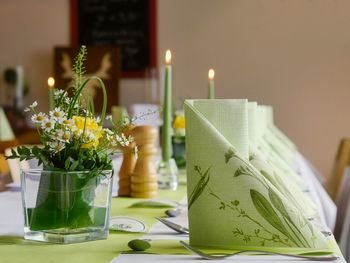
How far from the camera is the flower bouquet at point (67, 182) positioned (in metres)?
1.18

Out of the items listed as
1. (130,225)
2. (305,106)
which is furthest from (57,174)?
(305,106)

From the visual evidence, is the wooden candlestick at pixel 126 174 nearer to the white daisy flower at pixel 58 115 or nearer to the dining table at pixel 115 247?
the dining table at pixel 115 247

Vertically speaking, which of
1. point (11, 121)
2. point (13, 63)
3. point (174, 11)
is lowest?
point (11, 121)

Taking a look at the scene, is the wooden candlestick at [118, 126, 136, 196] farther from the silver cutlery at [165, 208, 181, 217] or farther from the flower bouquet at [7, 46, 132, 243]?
the flower bouquet at [7, 46, 132, 243]

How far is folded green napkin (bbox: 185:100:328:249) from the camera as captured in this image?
114cm

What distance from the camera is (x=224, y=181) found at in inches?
46.2

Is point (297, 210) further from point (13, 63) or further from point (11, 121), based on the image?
point (13, 63)

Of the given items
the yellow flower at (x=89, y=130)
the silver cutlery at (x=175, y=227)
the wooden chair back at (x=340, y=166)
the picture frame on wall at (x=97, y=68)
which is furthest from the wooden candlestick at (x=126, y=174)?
the picture frame on wall at (x=97, y=68)

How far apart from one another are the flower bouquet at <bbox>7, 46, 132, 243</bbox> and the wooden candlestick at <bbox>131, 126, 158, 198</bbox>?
59cm

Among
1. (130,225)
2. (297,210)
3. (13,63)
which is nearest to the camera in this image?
(297,210)

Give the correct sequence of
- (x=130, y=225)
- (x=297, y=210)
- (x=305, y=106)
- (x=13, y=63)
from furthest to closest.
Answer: (x=13, y=63) < (x=305, y=106) < (x=130, y=225) < (x=297, y=210)

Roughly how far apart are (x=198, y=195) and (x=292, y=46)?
4.57 metres

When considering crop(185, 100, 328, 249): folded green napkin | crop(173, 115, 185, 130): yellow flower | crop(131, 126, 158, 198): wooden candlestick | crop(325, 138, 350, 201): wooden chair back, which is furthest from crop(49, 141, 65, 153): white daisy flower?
crop(325, 138, 350, 201): wooden chair back

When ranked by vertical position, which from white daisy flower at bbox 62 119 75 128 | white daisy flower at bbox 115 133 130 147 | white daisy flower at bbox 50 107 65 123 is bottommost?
white daisy flower at bbox 115 133 130 147
